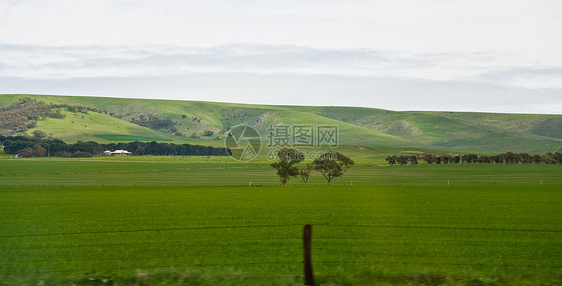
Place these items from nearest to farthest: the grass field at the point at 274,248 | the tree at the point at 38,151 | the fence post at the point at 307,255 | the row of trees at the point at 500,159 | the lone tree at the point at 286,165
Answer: the fence post at the point at 307,255, the grass field at the point at 274,248, the lone tree at the point at 286,165, the row of trees at the point at 500,159, the tree at the point at 38,151

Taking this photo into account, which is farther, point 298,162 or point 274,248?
point 298,162

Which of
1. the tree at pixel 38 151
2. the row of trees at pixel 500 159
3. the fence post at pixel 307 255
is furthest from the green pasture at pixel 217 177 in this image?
the fence post at pixel 307 255

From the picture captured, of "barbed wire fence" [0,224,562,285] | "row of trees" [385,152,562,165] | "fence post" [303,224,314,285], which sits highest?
"row of trees" [385,152,562,165]

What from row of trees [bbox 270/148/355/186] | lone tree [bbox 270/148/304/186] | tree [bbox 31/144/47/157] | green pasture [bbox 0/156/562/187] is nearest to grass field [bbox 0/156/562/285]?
green pasture [bbox 0/156/562/187]

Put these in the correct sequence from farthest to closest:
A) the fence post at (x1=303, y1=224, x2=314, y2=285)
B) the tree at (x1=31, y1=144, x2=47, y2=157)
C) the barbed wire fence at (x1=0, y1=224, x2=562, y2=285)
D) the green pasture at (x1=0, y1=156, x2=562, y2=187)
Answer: the tree at (x1=31, y1=144, x2=47, y2=157), the green pasture at (x1=0, y1=156, x2=562, y2=187), the barbed wire fence at (x1=0, y1=224, x2=562, y2=285), the fence post at (x1=303, y1=224, x2=314, y2=285)

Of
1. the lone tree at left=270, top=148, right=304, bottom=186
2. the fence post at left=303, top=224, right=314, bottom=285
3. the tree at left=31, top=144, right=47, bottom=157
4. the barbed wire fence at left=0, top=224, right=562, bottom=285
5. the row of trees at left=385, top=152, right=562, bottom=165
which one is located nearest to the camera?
the fence post at left=303, top=224, right=314, bottom=285

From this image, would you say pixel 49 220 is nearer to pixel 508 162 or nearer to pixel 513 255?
pixel 513 255

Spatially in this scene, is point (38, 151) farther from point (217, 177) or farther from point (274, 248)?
point (274, 248)

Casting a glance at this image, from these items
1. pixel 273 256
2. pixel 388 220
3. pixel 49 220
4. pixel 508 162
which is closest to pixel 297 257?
pixel 273 256

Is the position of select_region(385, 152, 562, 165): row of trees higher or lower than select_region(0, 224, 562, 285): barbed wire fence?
higher

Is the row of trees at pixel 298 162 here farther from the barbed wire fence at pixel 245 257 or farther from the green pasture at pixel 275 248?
the barbed wire fence at pixel 245 257

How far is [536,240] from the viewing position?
23.2m

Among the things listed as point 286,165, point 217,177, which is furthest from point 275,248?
point 217,177

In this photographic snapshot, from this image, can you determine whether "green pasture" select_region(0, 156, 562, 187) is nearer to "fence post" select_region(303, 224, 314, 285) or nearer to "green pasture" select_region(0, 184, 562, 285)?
"green pasture" select_region(0, 184, 562, 285)
